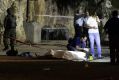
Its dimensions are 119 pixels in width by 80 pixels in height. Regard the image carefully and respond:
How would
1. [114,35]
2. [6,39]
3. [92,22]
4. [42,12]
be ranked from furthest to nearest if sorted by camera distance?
[42,12], [6,39], [92,22], [114,35]

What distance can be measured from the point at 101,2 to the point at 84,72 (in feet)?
82.6

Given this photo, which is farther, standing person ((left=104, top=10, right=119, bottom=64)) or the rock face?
the rock face

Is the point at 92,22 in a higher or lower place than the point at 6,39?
higher

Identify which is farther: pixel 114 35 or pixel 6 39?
pixel 6 39

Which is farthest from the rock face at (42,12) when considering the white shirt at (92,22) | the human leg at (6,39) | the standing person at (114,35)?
the standing person at (114,35)

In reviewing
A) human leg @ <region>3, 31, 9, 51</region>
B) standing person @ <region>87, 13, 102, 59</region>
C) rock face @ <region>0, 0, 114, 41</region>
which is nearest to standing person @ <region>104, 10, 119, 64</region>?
standing person @ <region>87, 13, 102, 59</region>

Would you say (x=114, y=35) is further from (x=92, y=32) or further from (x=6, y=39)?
(x=6, y=39)

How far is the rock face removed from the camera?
31094 millimetres

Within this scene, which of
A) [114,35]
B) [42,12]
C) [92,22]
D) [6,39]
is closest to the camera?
[114,35]

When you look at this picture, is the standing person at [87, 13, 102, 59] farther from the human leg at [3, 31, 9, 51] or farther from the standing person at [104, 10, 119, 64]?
the human leg at [3, 31, 9, 51]

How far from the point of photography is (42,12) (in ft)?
122

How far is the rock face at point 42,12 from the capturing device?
102ft

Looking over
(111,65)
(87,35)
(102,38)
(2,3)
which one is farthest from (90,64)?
(102,38)

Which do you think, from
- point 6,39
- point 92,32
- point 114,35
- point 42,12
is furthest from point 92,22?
point 42,12
